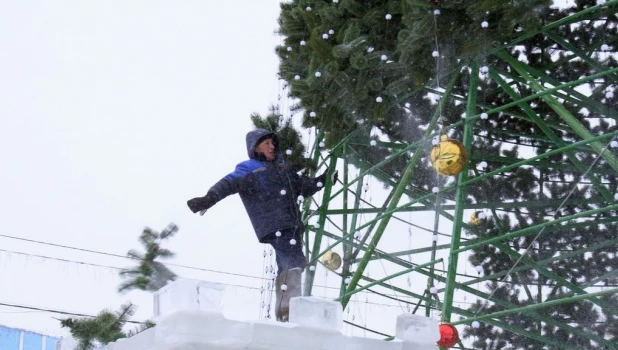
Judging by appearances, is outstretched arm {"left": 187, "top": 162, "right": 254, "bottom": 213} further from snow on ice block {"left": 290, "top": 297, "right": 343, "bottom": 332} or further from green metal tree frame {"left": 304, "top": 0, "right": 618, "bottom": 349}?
snow on ice block {"left": 290, "top": 297, "right": 343, "bottom": 332}

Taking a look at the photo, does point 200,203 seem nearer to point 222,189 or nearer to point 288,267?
point 222,189

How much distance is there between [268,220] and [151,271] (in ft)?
14.6

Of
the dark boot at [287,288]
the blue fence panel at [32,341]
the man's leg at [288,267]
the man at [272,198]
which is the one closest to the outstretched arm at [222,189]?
the man at [272,198]

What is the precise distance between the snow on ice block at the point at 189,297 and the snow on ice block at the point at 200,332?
0.03 meters

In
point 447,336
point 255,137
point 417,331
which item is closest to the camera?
point 417,331

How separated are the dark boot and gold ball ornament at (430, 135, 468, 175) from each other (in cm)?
170

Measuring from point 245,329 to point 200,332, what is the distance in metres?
0.27

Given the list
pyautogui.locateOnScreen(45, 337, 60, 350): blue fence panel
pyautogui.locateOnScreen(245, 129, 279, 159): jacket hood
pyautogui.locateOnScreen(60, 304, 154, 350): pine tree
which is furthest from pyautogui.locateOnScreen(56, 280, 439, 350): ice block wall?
pyautogui.locateOnScreen(45, 337, 60, 350): blue fence panel

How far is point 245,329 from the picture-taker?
5578 mm

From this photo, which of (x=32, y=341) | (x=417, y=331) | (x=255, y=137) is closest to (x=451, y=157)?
(x=255, y=137)

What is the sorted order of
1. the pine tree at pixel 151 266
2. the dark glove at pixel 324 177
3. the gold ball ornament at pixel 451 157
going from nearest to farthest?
the pine tree at pixel 151 266 < the gold ball ornament at pixel 451 157 < the dark glove at pixel 324 177

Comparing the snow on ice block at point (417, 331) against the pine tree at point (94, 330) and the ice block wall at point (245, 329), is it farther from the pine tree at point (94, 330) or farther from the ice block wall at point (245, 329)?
the pine tree at point (94, 330)

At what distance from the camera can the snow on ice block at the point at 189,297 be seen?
5340 millimetres

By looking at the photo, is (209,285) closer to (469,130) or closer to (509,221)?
(469,130)
